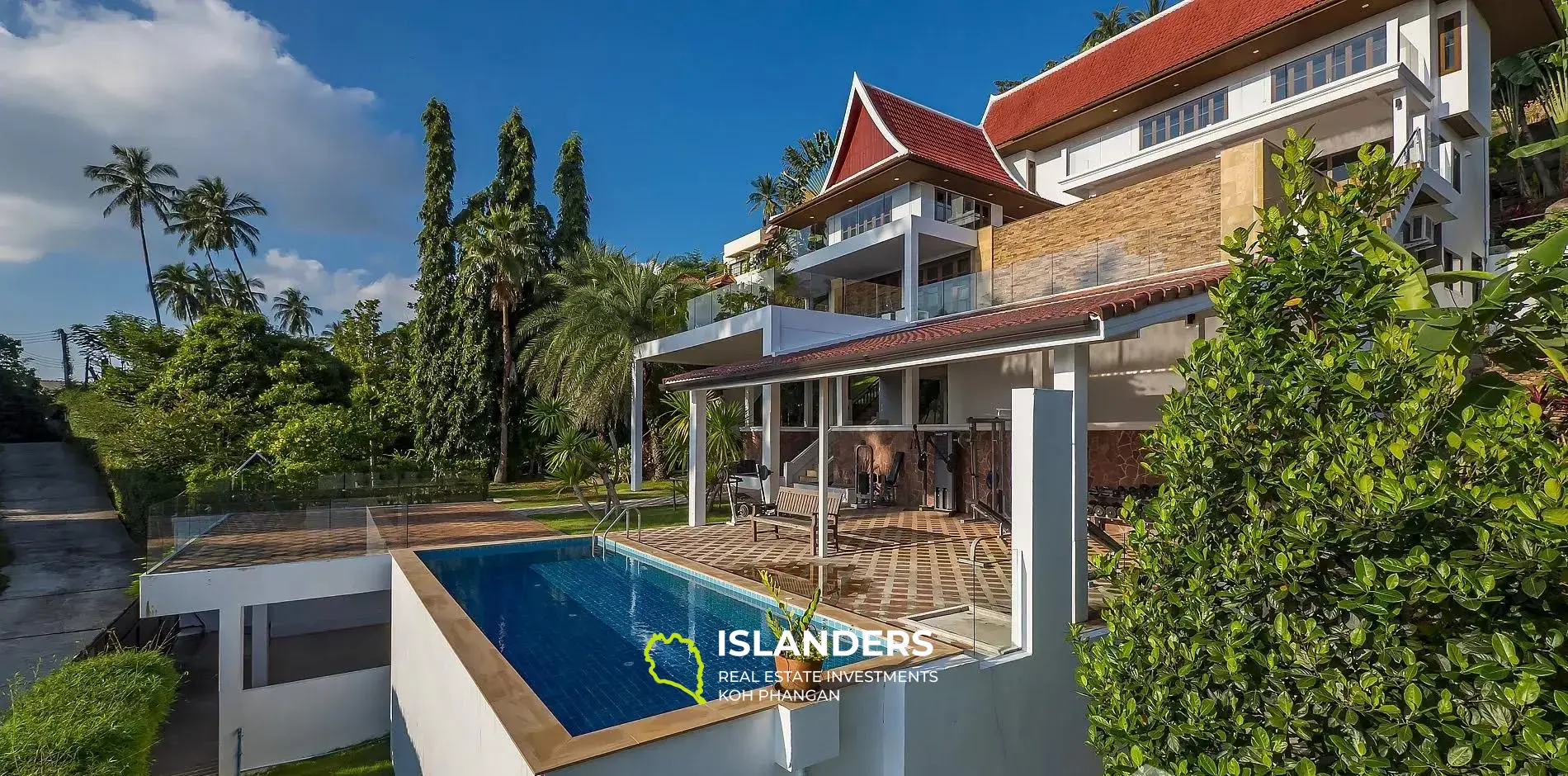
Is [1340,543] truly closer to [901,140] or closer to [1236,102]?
[1236,102]

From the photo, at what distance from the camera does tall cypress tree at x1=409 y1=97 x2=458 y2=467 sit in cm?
3145

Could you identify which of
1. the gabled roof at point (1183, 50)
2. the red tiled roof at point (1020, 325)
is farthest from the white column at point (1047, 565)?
the gabled roof at point (1183, 50)

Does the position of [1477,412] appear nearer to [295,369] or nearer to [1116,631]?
[1116,631]

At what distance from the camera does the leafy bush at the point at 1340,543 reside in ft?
8.80

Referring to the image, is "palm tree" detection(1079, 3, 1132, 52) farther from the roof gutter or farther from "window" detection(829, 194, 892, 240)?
the roof gutter

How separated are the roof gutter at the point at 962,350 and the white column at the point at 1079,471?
272 mm

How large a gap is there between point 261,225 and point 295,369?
31555 mm

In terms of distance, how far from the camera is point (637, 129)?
27.5 m

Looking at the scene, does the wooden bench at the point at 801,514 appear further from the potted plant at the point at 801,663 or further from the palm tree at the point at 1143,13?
the palm tree at the point at 1143,13

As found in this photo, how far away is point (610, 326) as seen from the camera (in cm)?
2492

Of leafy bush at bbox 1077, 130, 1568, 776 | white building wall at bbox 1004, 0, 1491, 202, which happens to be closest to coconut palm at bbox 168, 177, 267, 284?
white building wall at bbox 1004, 0, 1491, 202

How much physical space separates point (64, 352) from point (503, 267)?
79.2m

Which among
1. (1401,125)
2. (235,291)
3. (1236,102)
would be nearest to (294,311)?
(235,291)

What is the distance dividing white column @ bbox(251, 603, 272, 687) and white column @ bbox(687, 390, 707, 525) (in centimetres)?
771
